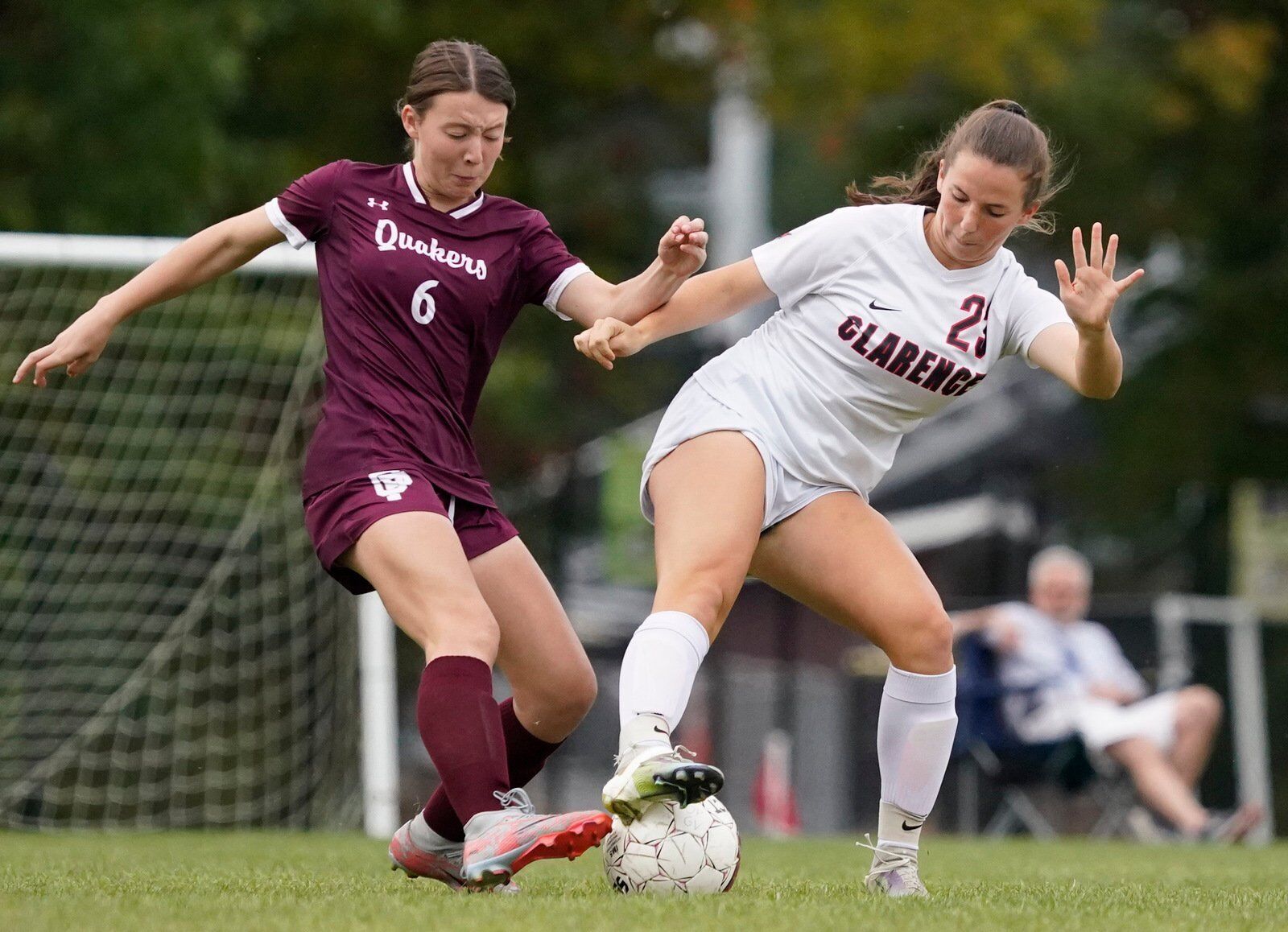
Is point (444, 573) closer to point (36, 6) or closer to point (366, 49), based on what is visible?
point (36, 6)

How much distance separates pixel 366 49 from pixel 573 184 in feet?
9.79

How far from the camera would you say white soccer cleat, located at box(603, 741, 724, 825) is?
3918 mm

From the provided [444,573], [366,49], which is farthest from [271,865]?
[366,49]

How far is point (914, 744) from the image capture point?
4629 mm

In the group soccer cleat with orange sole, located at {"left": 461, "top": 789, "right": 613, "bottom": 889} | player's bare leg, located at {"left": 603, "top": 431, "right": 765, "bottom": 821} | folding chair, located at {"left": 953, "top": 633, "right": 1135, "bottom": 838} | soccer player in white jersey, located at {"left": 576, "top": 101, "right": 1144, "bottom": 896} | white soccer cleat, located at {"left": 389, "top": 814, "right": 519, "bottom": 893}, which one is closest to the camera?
soccer cleat with orange sole, located at {"left": 461, "top": 789, "right": 613, "bottom": 889}

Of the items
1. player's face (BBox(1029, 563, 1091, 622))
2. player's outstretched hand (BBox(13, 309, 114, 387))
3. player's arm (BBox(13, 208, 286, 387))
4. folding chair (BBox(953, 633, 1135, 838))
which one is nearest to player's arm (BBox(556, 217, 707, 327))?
player's arm (BBox(13, 208, 286, 387))

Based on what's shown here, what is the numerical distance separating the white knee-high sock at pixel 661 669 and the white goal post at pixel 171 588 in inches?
183

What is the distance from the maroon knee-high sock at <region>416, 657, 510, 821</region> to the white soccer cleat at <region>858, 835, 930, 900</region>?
0.99 m

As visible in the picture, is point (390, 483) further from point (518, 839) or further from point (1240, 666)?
point (1240, 666)

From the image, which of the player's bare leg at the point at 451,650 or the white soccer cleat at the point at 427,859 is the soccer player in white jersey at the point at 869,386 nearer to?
the player's bare leg at the point at 451,650

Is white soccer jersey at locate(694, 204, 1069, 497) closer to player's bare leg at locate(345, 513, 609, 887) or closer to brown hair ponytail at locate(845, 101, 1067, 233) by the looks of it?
brown hair ponytail at locate(845, 101, 1067, 233)

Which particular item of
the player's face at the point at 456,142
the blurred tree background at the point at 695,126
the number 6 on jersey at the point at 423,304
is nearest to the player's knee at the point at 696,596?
the number 6 on jersey at the point at 423,304

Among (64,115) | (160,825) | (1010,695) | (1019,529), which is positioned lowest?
(160,825)

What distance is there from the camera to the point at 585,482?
14.1 meters
